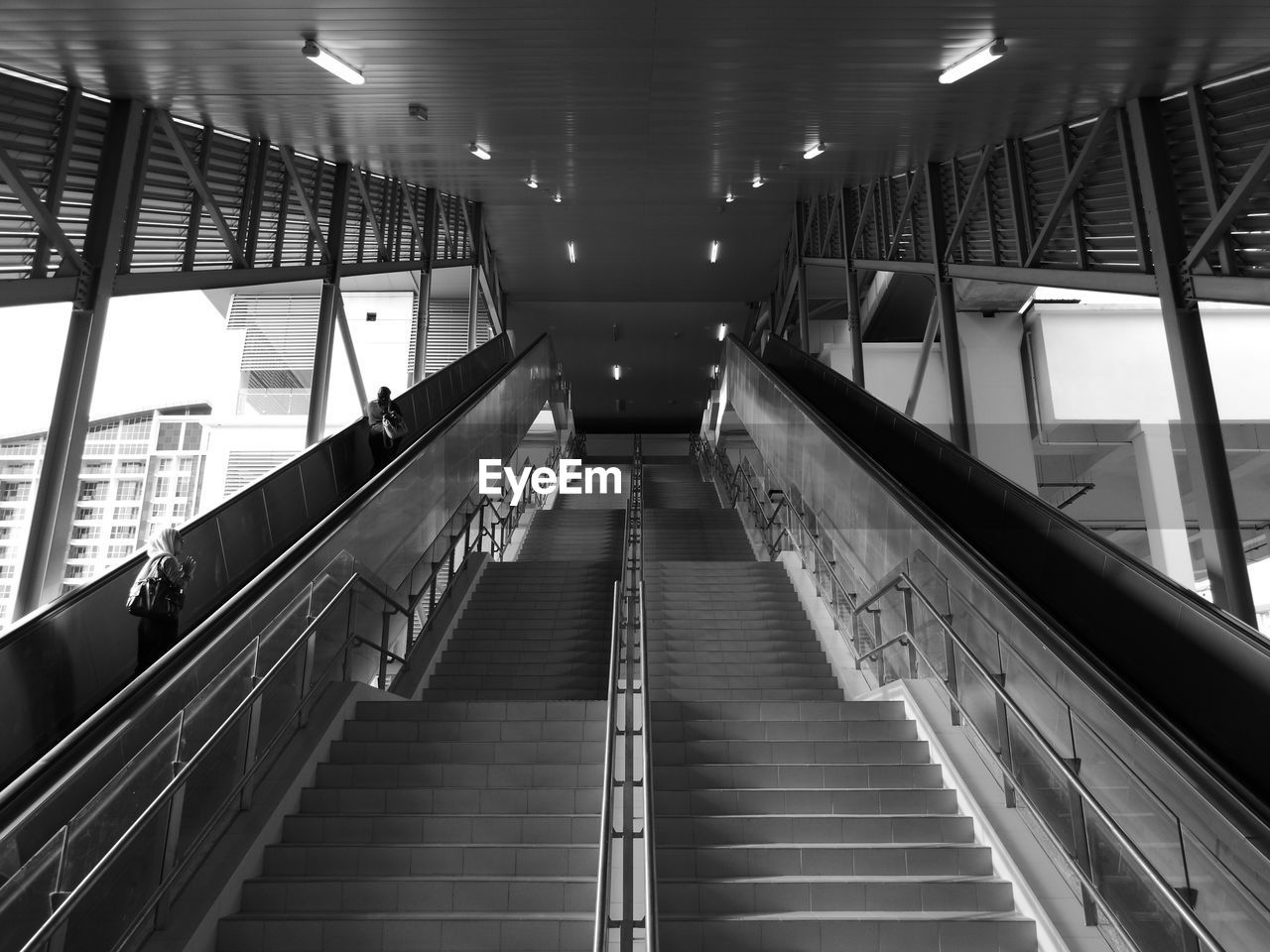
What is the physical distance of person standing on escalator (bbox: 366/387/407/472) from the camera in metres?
9.44

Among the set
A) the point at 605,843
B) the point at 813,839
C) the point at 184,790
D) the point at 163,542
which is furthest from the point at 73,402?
the point at 813,839

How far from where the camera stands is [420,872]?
4.53 meters

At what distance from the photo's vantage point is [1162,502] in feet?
43.7

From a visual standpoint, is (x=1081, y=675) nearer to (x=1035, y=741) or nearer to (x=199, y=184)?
(x=1035, y=741)

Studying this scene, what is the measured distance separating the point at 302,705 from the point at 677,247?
1298 centimetres

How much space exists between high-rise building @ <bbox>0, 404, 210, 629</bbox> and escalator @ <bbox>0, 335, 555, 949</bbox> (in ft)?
2.03

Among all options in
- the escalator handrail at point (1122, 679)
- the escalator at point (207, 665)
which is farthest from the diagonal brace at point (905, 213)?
the escalator at point (207, 665)

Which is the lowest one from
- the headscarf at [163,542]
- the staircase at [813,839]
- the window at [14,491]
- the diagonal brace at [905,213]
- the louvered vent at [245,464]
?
the staircase at [813,839]

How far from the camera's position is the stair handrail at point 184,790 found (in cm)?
315

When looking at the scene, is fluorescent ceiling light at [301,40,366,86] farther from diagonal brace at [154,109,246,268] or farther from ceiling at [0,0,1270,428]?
diagonal brace at [154,109,246,268]

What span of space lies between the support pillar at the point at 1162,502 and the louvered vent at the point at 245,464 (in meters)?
15.4

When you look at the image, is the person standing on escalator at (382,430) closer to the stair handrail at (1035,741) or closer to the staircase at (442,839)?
the staircase at (442,839)

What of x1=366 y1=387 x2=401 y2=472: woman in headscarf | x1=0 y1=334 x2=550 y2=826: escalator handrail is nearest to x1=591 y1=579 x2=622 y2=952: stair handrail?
x1=0 y1=334 x2=550 y2=826: escalator handrail

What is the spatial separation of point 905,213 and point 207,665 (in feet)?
33.0
